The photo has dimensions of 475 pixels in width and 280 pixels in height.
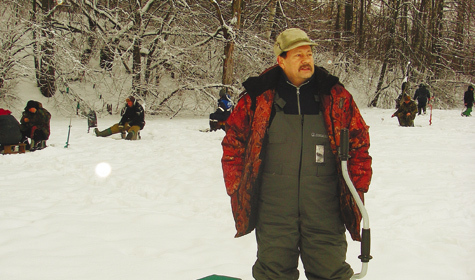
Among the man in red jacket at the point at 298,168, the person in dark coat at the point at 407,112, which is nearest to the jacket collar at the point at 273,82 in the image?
the man in red jacket at the point at 298,168

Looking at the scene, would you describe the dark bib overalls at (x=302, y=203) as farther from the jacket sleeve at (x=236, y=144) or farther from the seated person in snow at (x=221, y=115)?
the seated person in snow at (x=221, y=115)

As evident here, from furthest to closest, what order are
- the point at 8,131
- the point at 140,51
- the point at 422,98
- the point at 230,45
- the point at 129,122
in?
the point at 422,98 < the point at 140,51 < the point at 230,45 < the point at 129,122 < the point at 8,131

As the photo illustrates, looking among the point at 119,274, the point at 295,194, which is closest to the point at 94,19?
the point at 119,274

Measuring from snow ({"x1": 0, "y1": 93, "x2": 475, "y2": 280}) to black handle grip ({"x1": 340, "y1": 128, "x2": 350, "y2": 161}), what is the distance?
1.68 m

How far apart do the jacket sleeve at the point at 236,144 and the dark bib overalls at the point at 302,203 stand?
0.62 feet

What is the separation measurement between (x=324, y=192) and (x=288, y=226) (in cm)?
29

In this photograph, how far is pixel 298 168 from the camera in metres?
2.34

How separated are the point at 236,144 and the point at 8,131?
7.54m

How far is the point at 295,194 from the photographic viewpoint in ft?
7.66

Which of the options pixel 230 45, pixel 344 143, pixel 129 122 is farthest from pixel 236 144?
pixel 230 45

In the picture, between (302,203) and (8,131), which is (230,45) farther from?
(302,203)

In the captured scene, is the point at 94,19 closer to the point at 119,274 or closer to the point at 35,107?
the point at 35,107

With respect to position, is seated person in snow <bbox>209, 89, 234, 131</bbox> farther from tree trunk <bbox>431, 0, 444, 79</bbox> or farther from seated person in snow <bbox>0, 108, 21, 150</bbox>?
tree trunk <bbox>431, 0, 444, 79</bbox>

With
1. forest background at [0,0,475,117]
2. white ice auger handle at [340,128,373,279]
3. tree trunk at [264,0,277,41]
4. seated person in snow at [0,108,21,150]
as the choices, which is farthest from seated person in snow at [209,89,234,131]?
white ice auger handle at [340,128,373,279]
